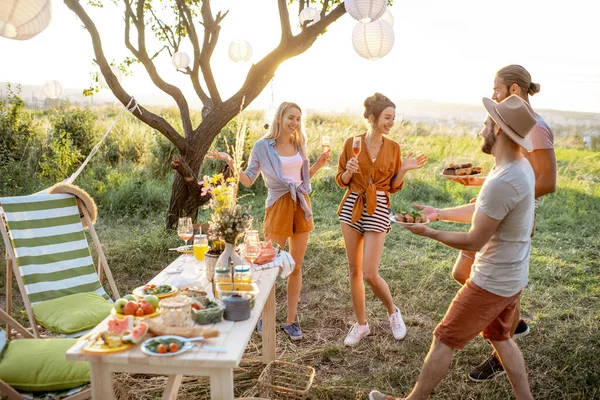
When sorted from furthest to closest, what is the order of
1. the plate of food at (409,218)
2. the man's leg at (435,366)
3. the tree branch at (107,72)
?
the tree branch at (107,72)
the plate of food at (409,218)
the man's leg at (435,366)

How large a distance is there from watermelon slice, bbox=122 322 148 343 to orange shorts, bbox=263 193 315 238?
168cm

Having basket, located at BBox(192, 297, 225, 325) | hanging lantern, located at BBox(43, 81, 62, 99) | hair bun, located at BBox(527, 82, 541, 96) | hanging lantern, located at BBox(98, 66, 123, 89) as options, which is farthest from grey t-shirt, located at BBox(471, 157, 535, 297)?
hanging lantern, located at BBox(43, 81, 62, 99)

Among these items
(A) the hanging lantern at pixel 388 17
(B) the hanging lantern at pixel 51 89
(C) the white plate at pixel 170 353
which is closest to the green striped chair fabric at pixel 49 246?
(C) the white plate at pixel 170 353

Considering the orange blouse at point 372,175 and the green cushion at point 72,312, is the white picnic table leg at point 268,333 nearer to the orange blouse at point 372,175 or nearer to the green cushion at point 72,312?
the orange blouse at point 372,175

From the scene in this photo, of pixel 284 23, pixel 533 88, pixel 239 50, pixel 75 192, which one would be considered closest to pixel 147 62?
pixel 239 50

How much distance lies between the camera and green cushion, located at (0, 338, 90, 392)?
7.48 ft

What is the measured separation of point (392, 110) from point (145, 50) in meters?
3.59

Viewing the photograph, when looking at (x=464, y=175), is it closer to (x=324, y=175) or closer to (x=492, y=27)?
(x=324, y=175)

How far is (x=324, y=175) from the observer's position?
916 centimetres

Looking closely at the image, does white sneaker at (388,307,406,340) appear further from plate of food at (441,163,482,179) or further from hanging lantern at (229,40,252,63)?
hanging lantern at (229,40,252,63)

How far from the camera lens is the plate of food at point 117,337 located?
189cm

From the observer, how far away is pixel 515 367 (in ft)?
8.07

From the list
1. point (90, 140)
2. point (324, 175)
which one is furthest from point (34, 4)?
point (90, 140)

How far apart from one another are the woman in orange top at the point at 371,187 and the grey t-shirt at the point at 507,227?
114cm
